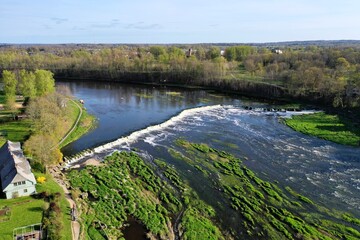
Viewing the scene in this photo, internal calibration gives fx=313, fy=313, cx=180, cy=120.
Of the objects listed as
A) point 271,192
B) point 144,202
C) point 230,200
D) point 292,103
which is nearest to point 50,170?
point 144,202

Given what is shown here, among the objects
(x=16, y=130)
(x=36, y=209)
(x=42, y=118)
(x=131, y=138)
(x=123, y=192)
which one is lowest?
(x=123, y=192)

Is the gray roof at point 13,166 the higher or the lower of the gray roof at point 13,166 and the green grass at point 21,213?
the higher

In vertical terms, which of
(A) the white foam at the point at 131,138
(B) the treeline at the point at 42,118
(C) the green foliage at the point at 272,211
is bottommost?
(C) the green foliage at the point at 272,211

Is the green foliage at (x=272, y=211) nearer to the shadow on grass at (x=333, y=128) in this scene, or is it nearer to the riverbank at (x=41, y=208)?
the riverbank at (x=41, y=208)

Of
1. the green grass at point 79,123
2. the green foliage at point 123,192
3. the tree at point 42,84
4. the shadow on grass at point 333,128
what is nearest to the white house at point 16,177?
the green foliage at point 123,192

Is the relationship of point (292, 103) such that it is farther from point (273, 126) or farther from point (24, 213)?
point (24, 213)

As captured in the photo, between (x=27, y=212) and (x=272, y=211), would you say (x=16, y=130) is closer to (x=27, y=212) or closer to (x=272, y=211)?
(x=27, y=212)

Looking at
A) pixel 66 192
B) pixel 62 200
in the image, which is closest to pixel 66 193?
pixel 66 192
